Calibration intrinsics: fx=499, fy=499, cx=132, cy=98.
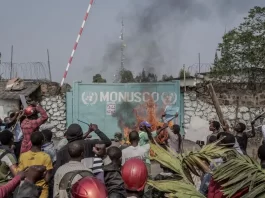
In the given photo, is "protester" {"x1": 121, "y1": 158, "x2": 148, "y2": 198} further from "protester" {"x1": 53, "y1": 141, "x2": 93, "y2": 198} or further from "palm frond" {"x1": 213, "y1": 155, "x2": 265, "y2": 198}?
"palm frond" {"x1": 213, "y1": 155, "x2": 265, "y2": 198}

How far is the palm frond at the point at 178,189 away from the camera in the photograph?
4.12 m

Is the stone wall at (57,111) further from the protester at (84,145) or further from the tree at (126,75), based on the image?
the protester at (84,145)

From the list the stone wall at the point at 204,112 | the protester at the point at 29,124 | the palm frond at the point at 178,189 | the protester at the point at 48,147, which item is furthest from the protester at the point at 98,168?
the stone wall at the point at 204,112

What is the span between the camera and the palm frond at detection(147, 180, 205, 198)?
13.5ft

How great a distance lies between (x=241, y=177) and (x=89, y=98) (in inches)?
499

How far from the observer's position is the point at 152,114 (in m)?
15.9

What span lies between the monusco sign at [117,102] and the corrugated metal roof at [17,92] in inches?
46.2

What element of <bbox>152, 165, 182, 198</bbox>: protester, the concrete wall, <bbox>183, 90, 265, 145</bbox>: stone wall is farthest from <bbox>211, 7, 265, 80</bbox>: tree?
<bbox>152, 165, 182, 198</bbox>: protester

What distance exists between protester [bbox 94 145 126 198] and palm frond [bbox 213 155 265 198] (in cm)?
115

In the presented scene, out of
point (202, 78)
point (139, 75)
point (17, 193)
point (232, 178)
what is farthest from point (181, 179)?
point (139, 75)

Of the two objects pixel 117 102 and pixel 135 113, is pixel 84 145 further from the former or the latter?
pixel 117 102

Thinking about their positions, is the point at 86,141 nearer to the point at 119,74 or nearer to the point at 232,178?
the point at 232,178

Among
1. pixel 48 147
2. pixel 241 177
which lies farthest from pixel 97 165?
pixel 241 177

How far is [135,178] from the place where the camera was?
14.2ft
